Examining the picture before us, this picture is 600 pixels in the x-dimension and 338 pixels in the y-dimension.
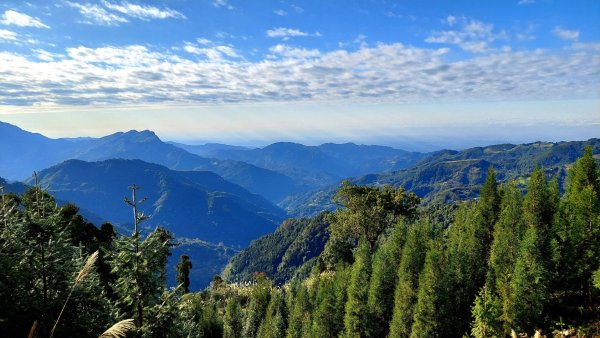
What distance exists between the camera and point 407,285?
149ft

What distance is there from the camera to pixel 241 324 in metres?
71.1

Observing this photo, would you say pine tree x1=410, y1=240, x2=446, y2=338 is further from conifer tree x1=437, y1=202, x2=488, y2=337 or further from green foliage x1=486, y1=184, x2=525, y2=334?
green foliage x1=486, y1=184, x2=525, y2=334

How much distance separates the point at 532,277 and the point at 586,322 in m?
5.23

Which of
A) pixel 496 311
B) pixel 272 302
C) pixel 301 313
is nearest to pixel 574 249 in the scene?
pixel 496 311

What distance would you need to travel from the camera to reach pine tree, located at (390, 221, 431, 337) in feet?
147

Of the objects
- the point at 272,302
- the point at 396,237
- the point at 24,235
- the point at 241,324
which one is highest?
the point at 24,235

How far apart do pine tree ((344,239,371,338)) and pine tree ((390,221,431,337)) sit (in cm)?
500

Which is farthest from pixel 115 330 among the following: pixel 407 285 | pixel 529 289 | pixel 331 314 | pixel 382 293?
pixel 331 314

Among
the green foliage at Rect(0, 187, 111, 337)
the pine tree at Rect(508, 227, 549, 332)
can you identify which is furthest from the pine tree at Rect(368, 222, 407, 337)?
the green foliage at Rect(0, 187, 111, 337)

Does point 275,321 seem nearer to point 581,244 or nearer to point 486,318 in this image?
point 486,318

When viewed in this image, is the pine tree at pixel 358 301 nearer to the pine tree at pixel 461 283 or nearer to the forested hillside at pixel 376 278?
the forested hillside at pixel 376 278

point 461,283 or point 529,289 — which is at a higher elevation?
point 529,289

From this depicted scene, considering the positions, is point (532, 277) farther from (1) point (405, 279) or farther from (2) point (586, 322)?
A: (1) point (405, 279)

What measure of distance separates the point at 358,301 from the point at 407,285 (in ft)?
26.6
